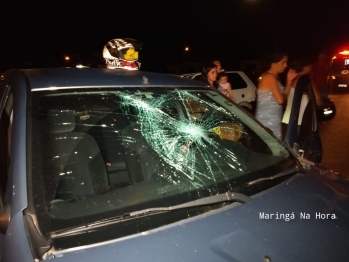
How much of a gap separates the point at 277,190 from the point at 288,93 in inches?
96.7

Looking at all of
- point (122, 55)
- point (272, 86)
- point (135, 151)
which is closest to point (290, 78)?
point (272, 86)

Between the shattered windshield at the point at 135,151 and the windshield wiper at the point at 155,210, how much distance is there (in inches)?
1.8

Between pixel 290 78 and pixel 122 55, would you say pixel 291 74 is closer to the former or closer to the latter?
pixel 290 78

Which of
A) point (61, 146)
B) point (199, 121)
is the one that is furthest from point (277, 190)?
point (61, 146)

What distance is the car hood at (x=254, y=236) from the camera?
154 cm

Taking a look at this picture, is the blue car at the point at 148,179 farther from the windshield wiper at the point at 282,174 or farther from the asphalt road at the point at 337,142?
the asphalt road at the point at 337,142

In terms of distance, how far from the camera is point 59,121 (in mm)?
2215

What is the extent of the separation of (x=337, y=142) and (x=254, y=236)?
6.36 m

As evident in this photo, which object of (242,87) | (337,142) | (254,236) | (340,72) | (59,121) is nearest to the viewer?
(254,236)

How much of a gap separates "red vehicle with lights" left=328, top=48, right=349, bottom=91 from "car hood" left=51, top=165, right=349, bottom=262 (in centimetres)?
1743

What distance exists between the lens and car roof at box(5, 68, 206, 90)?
2.19 metres

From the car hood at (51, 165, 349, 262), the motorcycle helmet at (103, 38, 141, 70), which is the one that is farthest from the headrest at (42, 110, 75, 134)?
the motorcycle helmet at (103, 38, 141, 70)

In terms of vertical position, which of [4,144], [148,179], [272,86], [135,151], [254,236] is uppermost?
[272,86]

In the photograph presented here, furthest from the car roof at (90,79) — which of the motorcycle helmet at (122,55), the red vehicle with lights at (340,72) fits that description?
the red vehicle with lights at (340,72)
